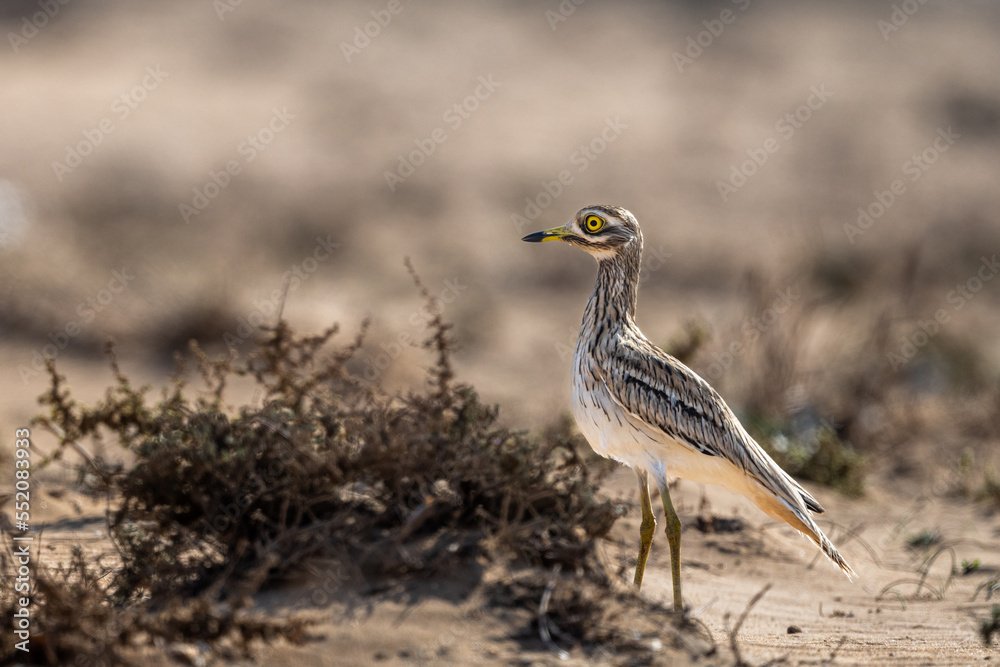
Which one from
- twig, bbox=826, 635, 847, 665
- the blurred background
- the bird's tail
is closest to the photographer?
twig, bbox=826, 635, 847, 665

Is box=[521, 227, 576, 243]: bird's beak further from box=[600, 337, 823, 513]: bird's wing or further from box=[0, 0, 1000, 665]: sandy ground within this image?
box=[0, 0, 1000, 665]: sandy ground

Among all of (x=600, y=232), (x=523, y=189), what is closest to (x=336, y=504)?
(x=600, y=232)

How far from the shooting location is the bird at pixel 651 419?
4.68 m

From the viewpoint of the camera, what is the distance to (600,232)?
5.01 metres

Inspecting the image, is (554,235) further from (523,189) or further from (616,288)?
(523,189)

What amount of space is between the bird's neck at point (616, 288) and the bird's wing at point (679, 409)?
29cm

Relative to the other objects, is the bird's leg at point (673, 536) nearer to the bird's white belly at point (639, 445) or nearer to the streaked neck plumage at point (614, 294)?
the bird's white belly at point (639, 445)

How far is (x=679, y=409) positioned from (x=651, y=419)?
147 millimetres

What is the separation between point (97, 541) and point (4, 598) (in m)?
1.54

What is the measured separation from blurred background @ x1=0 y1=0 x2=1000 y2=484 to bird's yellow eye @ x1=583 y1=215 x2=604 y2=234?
10.2ft

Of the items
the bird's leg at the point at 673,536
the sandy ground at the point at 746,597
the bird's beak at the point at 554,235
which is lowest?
the sandy ground at the point at 746,597

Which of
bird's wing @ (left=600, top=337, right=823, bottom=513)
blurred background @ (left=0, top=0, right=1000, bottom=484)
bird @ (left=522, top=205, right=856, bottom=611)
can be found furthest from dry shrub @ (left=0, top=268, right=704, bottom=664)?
blurred background @ (left=0, top=0, right=1000, bottom=484)

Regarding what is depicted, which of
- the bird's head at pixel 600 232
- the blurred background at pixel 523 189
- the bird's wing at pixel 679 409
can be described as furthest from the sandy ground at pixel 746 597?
the blurred background at pixel 523 189

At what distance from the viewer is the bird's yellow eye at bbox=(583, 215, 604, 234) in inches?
196
